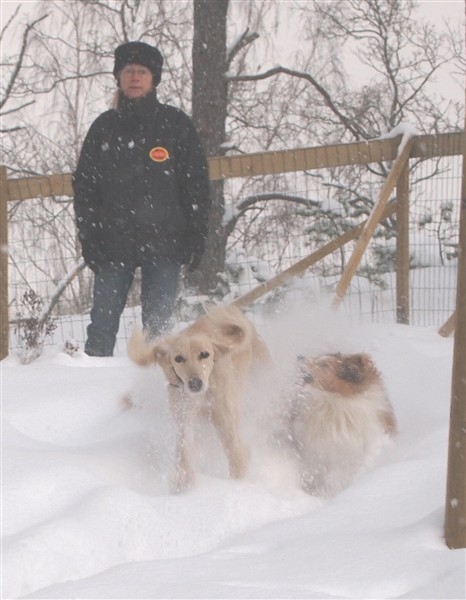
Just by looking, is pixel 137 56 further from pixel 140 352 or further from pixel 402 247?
pixel 402 247

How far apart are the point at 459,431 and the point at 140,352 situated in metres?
1.71

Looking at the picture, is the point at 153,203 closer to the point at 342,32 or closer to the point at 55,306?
the point at 55,306

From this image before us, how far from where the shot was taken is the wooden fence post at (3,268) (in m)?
6.12

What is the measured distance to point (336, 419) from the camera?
3625mm

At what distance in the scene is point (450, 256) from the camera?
23.4 feet

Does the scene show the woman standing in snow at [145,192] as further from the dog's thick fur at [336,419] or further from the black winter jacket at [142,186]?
the dog's thick fur at [336,419]

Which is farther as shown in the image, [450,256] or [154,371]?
[450,256]

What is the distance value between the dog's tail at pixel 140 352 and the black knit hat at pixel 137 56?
1961mm


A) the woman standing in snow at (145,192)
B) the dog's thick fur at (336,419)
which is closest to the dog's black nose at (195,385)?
the dog's thick fur at (336,419)

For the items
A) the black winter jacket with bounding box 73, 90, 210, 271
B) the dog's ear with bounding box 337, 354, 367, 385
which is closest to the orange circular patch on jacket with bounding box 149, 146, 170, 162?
the black winter jacket with bounding box 73, 90, 210, 271

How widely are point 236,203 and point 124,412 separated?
4.20 metres

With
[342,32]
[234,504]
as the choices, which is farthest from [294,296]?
[342,32]

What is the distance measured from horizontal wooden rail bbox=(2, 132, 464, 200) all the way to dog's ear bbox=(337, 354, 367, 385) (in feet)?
8.92

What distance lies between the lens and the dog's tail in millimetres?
3617
